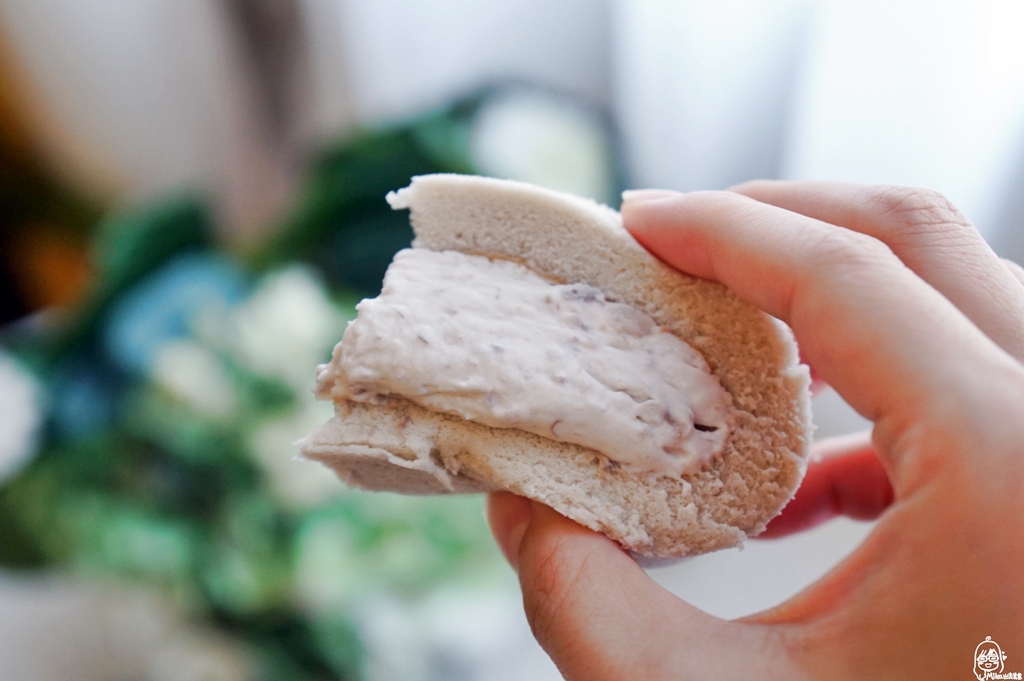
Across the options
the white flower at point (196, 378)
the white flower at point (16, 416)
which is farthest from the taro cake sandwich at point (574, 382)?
the white flower at point (16, 416)

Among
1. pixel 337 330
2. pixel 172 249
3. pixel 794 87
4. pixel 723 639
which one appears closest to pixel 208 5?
pixel 172 249

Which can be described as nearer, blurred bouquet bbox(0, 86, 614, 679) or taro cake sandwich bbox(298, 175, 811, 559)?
taro cake sandwich bbox(298, 175, 811, 559)

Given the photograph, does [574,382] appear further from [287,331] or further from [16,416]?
[16,416]

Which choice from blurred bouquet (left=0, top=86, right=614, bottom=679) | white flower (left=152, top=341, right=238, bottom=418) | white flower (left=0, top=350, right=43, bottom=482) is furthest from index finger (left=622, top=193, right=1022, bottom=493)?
white flower (left=0, top=350, right=43, bottom=482)

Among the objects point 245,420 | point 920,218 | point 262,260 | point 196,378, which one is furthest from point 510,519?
point 262,260

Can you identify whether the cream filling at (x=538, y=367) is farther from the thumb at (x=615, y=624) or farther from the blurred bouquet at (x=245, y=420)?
the blurred bouquet at (x=245, y=420)

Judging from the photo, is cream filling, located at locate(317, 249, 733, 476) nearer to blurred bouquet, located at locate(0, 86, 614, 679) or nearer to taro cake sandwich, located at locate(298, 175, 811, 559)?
taro cake sandwich, located at locate(298, 175, 811, 559)

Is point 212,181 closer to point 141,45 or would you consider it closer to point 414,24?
point 141,45
